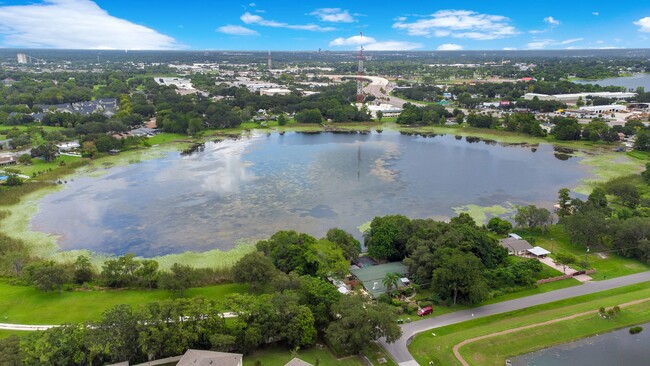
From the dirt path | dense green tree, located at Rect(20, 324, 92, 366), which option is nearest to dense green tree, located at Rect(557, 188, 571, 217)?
the dirt path

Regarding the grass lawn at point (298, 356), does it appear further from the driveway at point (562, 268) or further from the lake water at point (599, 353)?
the driveway at point (562, 268)

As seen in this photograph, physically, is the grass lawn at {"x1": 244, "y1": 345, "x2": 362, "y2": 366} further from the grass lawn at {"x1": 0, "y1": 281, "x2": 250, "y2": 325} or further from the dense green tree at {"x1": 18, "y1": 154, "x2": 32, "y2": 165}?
the dense green tree at {"x1": 18, "y1": 154, "x2": 32, "y2": 165}

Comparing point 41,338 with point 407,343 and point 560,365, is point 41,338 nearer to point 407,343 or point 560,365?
point 407,343

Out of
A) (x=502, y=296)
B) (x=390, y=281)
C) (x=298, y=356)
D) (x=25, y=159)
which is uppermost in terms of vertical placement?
(x=25, y=159)

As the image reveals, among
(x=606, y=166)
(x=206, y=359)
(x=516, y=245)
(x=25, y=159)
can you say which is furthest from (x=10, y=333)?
(x=606, y=166)

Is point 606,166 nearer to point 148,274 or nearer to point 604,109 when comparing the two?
point 604,109

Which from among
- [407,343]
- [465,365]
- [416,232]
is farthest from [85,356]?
[416,232]

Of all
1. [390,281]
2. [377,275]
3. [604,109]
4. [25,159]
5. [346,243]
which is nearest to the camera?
[390,281]
